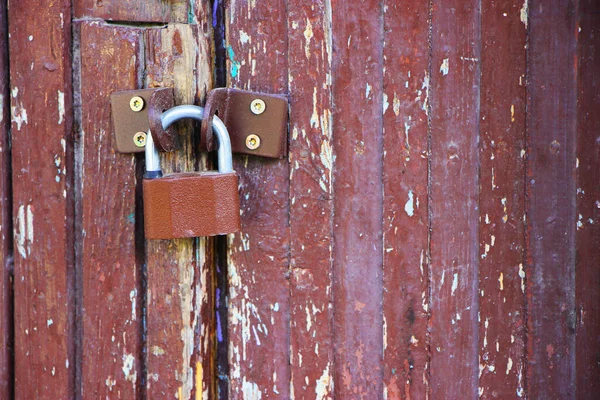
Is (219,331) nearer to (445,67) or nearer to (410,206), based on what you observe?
(410,206)

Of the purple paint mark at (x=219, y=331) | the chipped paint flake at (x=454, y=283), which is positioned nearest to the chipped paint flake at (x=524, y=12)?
the chipped paint flake at (x=454, y=283)

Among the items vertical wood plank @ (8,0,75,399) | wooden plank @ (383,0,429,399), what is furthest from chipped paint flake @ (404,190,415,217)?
vertical wood plank @ (8,0,75,399)

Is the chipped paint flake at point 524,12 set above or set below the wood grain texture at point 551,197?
above

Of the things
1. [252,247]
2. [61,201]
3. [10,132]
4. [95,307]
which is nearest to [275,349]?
[252,247]

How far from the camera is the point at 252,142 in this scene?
2.47 ft

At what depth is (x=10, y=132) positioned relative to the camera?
0.77 m

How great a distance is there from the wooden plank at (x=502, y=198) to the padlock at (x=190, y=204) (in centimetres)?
41

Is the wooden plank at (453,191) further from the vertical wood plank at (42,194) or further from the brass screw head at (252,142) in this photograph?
the vertical wood plank at (42,194)

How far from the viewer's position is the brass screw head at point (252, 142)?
29.5 inches

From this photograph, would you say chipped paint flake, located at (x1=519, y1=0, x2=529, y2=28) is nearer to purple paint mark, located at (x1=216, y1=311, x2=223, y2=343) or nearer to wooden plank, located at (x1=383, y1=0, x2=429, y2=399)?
wooden plank, located at (x1=383, y1=0, x2=429, y2=399)

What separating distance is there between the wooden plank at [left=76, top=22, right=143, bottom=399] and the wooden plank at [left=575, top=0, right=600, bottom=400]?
0.70 m

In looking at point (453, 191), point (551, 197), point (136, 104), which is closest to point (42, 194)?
point (136, 104)

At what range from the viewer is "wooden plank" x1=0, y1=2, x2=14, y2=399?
0.76 metres

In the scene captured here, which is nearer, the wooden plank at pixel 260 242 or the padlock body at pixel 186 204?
the padlock body at pixel 186 204
